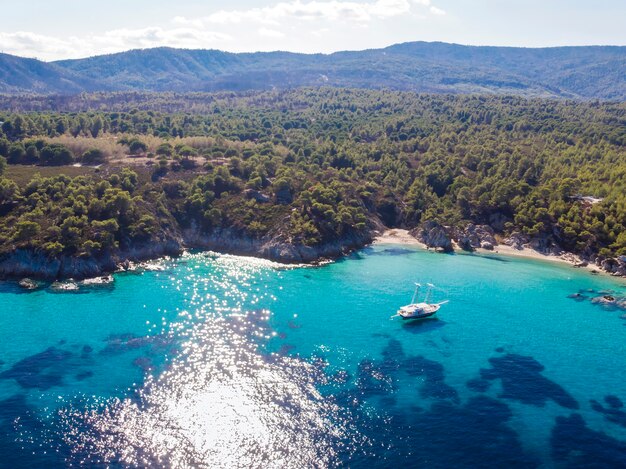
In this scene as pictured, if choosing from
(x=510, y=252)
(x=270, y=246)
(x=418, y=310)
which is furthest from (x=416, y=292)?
(x=510, y=252)

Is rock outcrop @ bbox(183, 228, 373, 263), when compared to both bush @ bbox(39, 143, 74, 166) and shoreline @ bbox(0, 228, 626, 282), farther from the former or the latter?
bush @ bbox(39, 143, 74, 166)

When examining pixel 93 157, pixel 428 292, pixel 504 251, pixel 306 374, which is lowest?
pixel 504 251

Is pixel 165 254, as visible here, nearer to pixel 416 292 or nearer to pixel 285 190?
pixel 285 190

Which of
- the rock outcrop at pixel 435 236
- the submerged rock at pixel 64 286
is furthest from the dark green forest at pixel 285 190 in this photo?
the submerged rock at pixel 64 286

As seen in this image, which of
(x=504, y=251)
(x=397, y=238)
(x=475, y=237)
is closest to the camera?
(x=504, y=251)

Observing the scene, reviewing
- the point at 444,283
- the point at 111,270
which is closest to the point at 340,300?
the point at 444,283

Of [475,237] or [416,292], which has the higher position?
[416,292]
